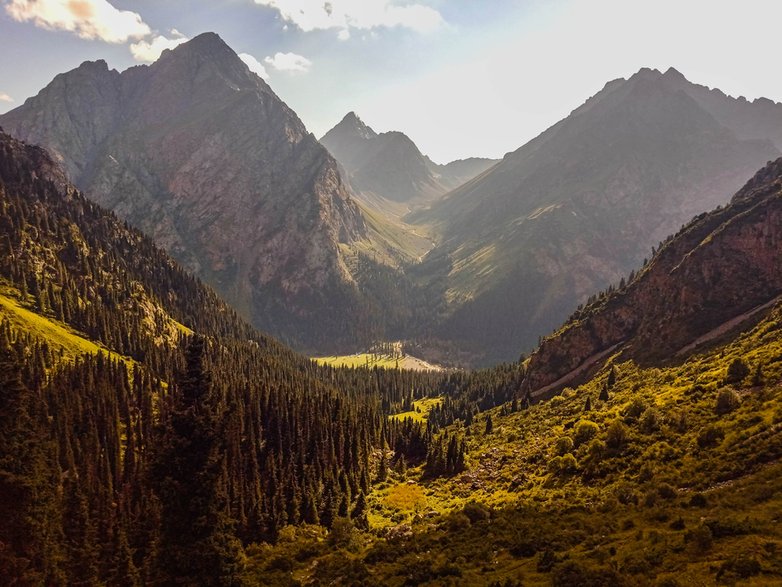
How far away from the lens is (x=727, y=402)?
59.9 m

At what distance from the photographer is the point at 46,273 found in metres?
184

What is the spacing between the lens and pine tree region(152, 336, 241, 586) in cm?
4712

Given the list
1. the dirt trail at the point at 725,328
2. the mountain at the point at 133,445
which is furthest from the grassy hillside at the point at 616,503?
the mountain at the point at 133,445

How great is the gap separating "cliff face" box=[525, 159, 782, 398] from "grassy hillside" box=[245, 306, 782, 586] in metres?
18.3

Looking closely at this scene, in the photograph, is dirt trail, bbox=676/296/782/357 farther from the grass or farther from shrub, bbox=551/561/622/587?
the grass

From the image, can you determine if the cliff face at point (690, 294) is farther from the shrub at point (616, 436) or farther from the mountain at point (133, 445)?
the mountain at point (133, 445)

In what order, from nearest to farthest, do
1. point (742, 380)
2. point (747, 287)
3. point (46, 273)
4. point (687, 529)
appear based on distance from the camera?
point (687, 529)
point (742, 380)
point (747, 287)
point (46, 273)

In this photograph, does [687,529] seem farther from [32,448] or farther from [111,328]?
[111,328]

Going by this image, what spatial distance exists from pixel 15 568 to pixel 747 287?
5759 inches

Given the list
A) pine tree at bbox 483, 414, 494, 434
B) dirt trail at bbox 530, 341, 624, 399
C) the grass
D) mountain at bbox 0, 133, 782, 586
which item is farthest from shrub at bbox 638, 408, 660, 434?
the grass

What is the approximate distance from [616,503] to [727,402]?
24.1 metres

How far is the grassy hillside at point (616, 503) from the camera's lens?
1250 inches

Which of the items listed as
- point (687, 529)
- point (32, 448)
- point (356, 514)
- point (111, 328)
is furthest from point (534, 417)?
point (111, 328)

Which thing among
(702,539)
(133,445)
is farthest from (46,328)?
(702,539)
